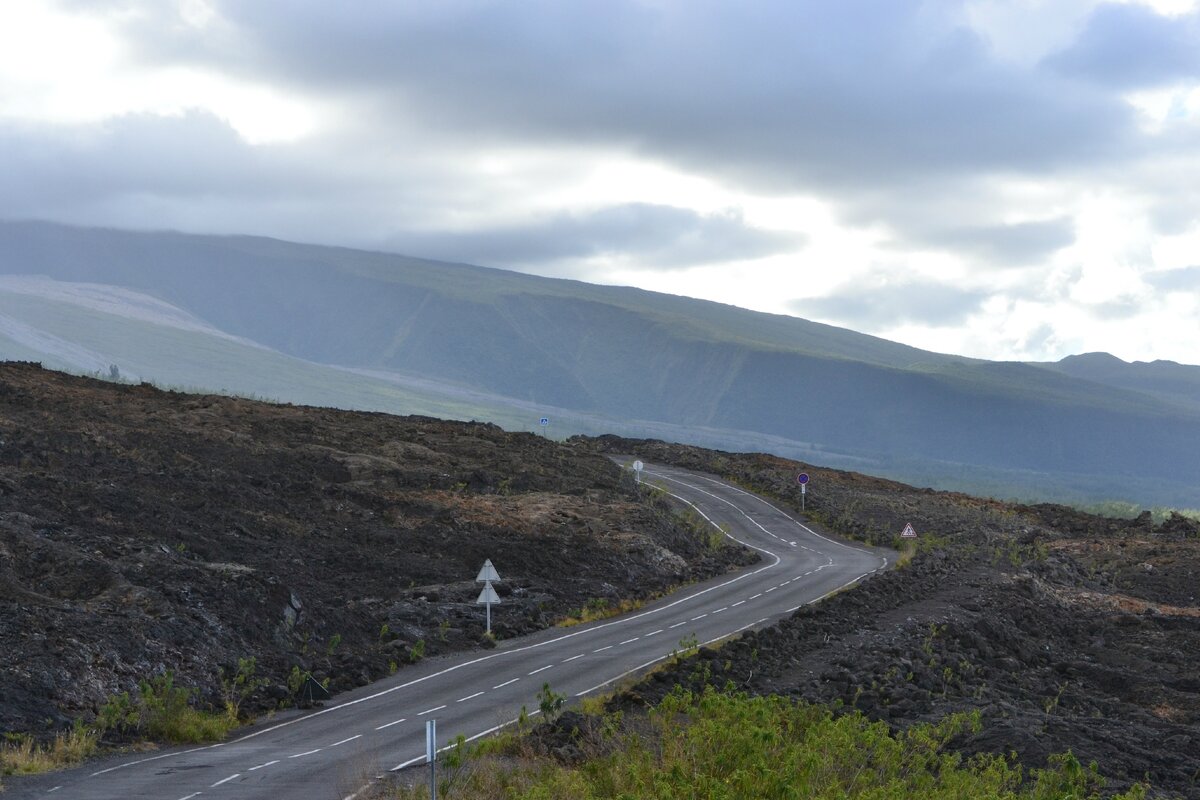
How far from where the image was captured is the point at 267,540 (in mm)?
40469

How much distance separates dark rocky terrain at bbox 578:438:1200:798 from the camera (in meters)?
25.4

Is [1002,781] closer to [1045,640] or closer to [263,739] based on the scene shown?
[263,739]

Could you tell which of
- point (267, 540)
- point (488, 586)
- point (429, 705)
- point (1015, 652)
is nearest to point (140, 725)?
point (429, 705)

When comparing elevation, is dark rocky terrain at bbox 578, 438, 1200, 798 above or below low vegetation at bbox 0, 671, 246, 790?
above

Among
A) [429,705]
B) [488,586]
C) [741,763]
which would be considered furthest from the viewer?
[488,586]

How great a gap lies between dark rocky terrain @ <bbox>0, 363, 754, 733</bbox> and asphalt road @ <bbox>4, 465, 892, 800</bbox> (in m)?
1.76

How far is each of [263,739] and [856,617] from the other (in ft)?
62.9

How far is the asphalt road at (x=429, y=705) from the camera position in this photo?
771 inches

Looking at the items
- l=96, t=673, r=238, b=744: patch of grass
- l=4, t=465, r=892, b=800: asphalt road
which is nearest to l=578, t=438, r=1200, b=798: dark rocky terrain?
l=4, t=465, r=892, b=800: asphalt road

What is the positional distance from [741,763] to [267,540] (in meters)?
24.9

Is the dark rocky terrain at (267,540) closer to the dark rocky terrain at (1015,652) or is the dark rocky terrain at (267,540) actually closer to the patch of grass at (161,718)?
the patch of grass at (161,718)

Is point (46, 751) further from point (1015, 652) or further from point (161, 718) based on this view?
point (1015, 652)

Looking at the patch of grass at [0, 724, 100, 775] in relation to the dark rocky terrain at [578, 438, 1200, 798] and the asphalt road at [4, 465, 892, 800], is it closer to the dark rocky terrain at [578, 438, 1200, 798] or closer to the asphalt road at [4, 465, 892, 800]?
the asphalt road at [4, 465, 892, 800]

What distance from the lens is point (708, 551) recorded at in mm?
54312
